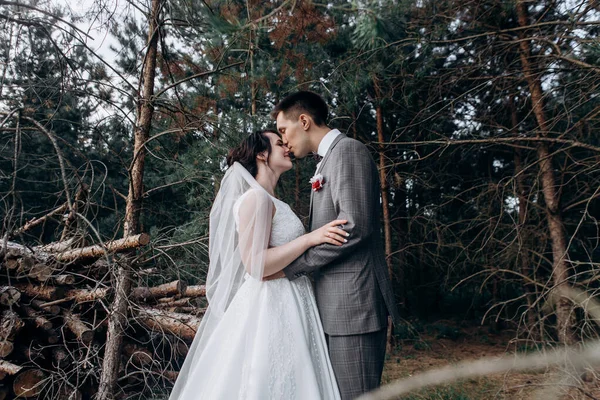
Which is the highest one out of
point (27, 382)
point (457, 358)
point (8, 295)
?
point (8, 295)

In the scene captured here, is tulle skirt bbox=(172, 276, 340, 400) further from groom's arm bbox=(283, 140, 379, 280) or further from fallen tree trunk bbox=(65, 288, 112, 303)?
fallen tree trunk bbox=(65, 288, 112, 303)

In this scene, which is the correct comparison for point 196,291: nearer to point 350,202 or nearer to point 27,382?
point 27,382

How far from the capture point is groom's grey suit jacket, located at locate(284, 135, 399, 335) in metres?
2.08

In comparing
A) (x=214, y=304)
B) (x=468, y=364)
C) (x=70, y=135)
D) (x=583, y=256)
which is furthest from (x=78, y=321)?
(x=583, y=256)

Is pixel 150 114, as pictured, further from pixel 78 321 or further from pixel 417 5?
pixel 417 5

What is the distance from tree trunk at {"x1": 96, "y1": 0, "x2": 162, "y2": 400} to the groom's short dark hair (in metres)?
1.59

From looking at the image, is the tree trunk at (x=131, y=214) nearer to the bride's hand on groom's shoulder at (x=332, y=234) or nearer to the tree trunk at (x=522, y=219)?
the bride's hand on groom's shoulder at (x=332, y=234)

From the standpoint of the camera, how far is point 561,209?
17.8 ft

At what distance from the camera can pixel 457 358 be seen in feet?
24.2

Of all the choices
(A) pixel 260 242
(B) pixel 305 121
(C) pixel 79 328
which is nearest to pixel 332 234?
(A) pixel 260 242

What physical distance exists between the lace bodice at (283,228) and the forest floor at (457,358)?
2.18 m

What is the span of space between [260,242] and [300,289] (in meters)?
0.35

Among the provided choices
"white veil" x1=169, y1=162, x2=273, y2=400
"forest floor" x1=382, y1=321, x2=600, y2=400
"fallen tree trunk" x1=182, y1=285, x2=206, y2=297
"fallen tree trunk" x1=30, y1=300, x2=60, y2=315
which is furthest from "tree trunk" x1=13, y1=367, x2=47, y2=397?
"forest floor" x1=382, y1=321, x2=600, y2=400

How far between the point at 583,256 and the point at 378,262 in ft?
28.0
